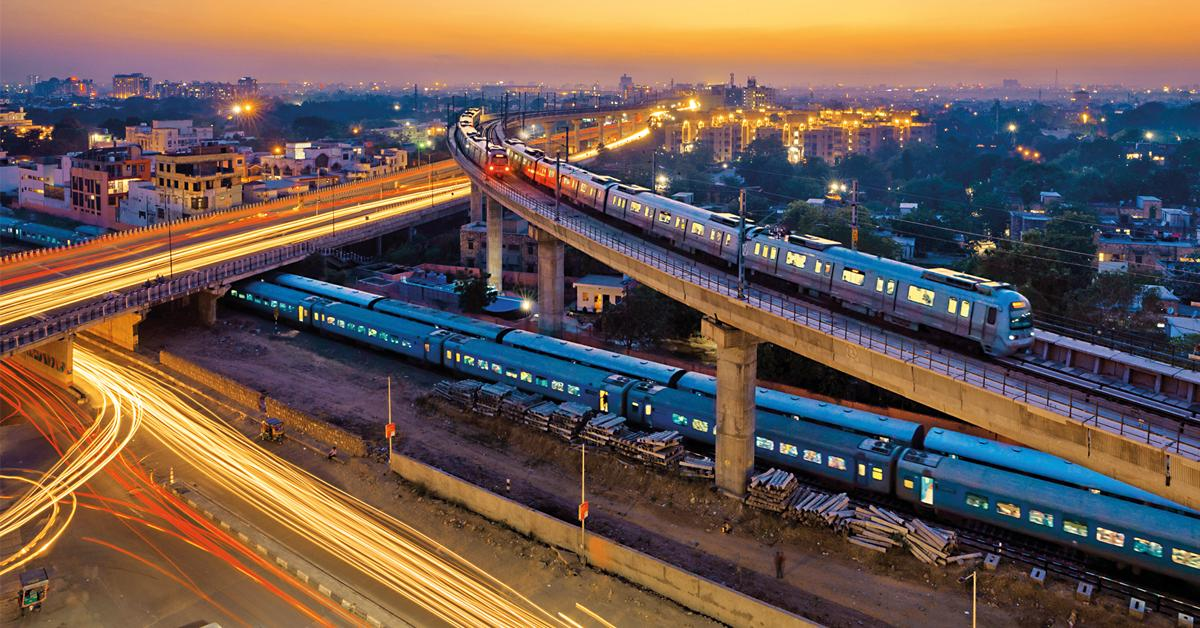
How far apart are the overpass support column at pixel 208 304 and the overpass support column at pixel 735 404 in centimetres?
3602

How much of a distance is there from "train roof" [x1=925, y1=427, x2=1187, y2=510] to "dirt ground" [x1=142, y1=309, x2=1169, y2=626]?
Answer: 135 inches

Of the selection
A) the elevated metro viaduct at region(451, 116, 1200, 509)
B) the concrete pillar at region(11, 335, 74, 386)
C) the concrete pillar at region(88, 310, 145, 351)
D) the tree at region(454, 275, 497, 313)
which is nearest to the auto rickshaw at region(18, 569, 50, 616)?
the concrete pillar at region(11, 335, 74, 386)

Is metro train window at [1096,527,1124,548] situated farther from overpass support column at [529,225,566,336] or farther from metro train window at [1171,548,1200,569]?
overpass support column at [529,225,566,336]

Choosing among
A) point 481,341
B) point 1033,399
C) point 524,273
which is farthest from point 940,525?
point 524,273

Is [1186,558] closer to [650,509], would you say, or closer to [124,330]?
[650,509]

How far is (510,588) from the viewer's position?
28297mm

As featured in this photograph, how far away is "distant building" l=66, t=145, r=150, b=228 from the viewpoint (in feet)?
301

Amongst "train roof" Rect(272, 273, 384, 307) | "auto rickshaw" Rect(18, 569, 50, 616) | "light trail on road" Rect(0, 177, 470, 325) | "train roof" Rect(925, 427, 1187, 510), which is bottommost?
"auto rickshaw" Rect(18, 569, 50, 616)

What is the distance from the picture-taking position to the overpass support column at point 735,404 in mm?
33312

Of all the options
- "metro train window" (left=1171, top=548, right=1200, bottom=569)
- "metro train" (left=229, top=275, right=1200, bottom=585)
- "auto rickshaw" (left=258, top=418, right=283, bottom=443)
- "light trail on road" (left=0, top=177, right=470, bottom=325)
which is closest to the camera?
"metro train window" (left=1171, top=548, right=1200, bottom=569)

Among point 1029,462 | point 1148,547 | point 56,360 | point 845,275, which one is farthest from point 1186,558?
point 56,360

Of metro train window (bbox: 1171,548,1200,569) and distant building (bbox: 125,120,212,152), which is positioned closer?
metro train window (bbox: 1171,548,1200,569)

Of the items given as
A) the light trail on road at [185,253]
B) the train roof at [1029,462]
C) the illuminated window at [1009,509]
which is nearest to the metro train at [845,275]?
the train roof at [1029,462]

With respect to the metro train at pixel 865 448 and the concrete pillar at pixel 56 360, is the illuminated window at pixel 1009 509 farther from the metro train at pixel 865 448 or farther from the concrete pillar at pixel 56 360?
the concrete pillar at pixel 56 360
